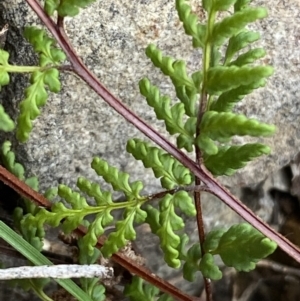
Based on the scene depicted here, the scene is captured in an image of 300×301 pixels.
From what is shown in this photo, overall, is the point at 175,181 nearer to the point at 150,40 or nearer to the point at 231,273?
the point at 150,40

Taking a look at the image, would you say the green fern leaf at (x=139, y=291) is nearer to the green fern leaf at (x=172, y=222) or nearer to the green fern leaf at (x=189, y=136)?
the green fern leaf at (x=172, y=222)

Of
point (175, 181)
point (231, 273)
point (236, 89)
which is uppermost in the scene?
point (236, 89)

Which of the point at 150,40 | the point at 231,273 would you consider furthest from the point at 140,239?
the point at 150,40

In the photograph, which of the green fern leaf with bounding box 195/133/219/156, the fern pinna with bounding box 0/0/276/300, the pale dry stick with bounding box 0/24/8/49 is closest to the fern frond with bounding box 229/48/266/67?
the fern pinna with bounding box 0/0/276/300

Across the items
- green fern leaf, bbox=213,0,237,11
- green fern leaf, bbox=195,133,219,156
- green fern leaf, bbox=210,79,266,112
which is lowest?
green fern leaf, bbox=195,133,219,156

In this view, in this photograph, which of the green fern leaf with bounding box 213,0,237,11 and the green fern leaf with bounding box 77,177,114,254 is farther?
the green fern leaf with bounding box 77,177,114,254

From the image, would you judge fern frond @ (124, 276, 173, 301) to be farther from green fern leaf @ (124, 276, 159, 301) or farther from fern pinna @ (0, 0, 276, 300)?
fern pinna @ (0, 0, 276, 300)

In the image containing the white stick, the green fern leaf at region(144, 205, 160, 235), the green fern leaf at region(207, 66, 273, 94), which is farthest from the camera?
the green fern leaf at region(144, 205, 160, 235)
